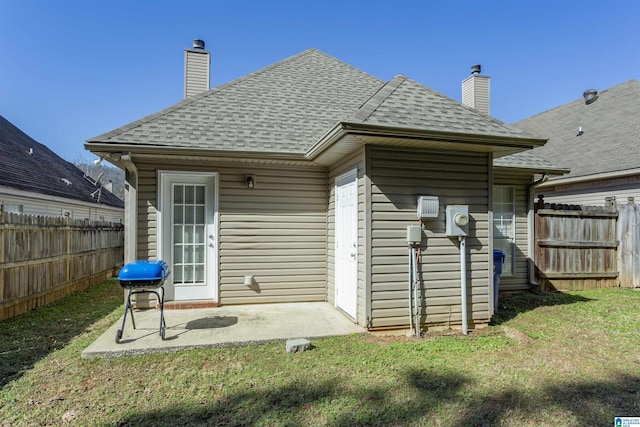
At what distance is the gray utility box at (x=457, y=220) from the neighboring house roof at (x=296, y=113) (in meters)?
0.95

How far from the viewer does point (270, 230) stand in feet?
18.5

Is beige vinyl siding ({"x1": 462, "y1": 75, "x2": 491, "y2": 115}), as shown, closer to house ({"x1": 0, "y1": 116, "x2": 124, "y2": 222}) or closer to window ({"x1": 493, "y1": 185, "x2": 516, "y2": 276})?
window ({"x1": 493, "y1": 185, "x2": 516, "y2": 276})

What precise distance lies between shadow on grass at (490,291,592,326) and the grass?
0.64 meters

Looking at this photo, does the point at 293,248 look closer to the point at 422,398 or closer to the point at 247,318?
the point at 247,318

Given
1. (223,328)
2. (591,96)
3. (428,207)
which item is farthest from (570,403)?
(591,96)

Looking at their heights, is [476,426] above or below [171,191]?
below

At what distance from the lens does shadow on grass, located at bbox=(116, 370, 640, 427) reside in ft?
8.09

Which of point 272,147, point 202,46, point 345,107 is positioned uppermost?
point 202,46

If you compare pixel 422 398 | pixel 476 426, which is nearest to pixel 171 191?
pixel 422 398

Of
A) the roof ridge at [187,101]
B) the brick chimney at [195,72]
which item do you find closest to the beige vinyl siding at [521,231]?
the roof ridge at [187,101]

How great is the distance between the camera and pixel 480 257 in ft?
15.1

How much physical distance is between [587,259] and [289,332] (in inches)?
269

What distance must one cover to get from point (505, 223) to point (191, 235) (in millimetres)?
6026

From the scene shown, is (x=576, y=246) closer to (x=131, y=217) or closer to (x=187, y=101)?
(x=187, y=101)
